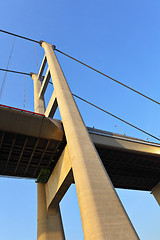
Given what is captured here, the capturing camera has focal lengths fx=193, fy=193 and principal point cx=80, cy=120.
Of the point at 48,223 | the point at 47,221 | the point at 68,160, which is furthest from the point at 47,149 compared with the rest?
the point at 48,223

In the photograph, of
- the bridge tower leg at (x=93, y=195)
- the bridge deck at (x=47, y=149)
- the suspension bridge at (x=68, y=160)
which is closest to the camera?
the bridge tower leg at (x=93, y=195)

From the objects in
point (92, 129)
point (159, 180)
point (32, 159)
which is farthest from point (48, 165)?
point (159, 180)

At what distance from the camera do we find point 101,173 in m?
9.69

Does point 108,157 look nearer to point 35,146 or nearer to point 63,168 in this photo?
point 63,168

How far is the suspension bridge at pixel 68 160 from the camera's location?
8.00m

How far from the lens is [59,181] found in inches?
679

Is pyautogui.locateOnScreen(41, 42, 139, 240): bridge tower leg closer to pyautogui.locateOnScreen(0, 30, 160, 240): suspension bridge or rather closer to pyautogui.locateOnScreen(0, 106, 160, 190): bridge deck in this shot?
pyautogui.locateOnScreen(0, 30, 160, 240): suspension bridge

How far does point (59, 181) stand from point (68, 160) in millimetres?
2501

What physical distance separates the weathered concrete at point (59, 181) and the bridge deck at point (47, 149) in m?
1.13

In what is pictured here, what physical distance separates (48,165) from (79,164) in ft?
35.8

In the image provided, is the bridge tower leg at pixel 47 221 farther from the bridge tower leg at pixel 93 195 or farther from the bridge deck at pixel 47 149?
the bridge tower leg at pixel 93 195

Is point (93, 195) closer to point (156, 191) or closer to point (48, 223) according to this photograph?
point (48, 223)

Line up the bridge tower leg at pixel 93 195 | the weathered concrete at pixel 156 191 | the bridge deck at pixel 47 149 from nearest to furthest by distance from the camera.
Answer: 1. the bridge tower leg at pixel 93 195
2. the bridge deck at pixel 47 149
3. the weathered concrete at pixel 156 191

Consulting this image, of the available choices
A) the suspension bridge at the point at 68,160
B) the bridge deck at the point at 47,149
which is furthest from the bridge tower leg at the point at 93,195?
the bridge deck at the point at 47,149
